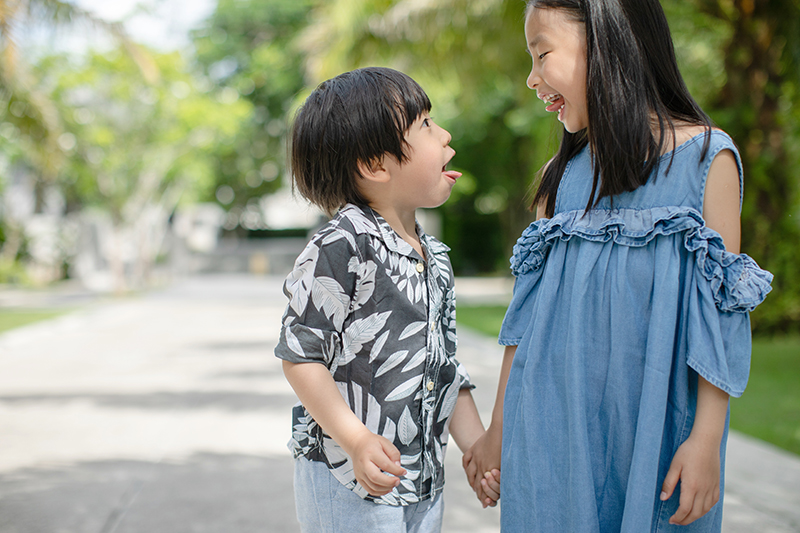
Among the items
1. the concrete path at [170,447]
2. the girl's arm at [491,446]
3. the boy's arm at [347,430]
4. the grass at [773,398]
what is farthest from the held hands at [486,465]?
the grass at [773,398]

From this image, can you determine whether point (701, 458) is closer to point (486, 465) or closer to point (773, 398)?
point (486, 465)

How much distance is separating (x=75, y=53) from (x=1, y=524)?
632 inches

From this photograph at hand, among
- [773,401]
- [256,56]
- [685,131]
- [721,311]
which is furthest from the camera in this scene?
[256,56]

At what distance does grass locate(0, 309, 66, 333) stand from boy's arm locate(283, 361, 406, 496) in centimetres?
1072

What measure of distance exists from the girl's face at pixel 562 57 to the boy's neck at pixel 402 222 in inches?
16.0

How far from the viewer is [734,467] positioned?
3.87 meters

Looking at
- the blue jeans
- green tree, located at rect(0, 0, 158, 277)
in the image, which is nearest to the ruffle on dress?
the blue jeans

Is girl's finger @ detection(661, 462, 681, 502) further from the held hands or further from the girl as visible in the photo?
the held hands

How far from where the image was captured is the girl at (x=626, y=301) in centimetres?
127

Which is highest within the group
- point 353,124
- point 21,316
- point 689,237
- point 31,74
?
point 31,74

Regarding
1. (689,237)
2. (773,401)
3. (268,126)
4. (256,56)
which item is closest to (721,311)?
(689,237)

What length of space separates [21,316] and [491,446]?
1321 centimetres

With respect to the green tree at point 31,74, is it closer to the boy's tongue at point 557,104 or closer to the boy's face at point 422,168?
the boy's face at point 422,168

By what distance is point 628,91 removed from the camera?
1394 millimetres
